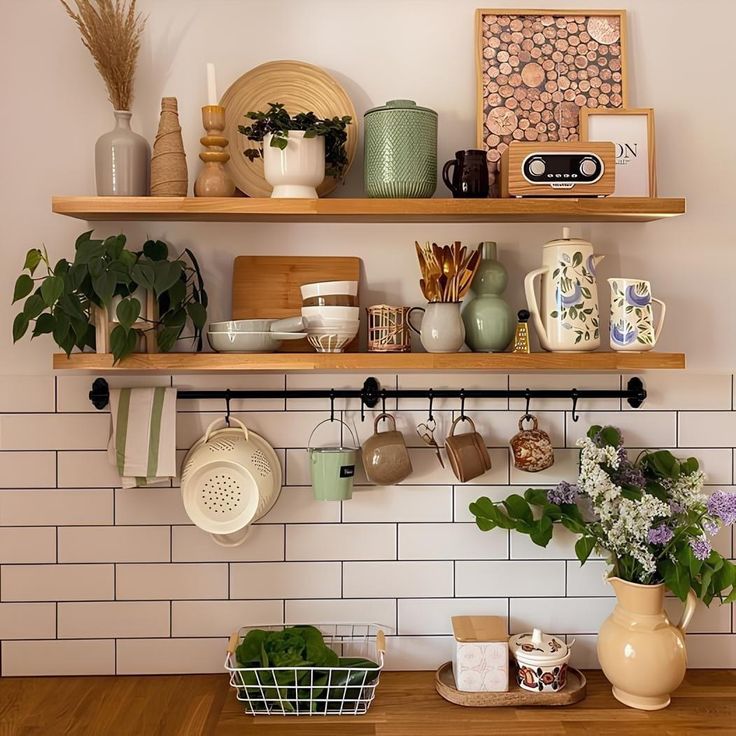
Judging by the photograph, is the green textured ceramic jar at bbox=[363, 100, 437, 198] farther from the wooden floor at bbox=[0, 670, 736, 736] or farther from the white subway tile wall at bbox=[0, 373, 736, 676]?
the wooden floor at bbox=[0, 670, 736, 736]

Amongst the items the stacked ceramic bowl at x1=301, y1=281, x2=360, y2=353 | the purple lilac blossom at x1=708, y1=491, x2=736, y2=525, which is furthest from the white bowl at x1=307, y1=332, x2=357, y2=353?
the purple lilac blossom at x1=708, y1=491, x2=736, y2=525

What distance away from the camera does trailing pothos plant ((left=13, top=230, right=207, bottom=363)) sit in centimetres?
159

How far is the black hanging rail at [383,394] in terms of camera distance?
5.92ft

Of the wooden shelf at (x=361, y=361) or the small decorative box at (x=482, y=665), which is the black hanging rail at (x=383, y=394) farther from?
the small decorative box at (x=482, y=665)

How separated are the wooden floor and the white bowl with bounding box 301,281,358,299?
79cm

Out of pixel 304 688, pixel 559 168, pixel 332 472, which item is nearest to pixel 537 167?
pixel 559 168

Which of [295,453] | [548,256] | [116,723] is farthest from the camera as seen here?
[295,453]

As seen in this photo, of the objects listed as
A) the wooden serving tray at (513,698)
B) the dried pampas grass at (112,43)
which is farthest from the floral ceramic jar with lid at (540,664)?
the dried pampas grass at (112,43)

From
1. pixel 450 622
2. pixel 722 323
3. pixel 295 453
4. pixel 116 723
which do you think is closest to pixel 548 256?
pixel 722 323

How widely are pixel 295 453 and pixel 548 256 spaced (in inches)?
25.6

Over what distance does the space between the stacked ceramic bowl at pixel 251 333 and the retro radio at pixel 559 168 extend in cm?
48

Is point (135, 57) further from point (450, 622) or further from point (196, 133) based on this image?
point (450, 622)

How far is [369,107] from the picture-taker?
5.95 feet

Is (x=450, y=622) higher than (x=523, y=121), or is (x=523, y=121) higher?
(x=523, y=121)
